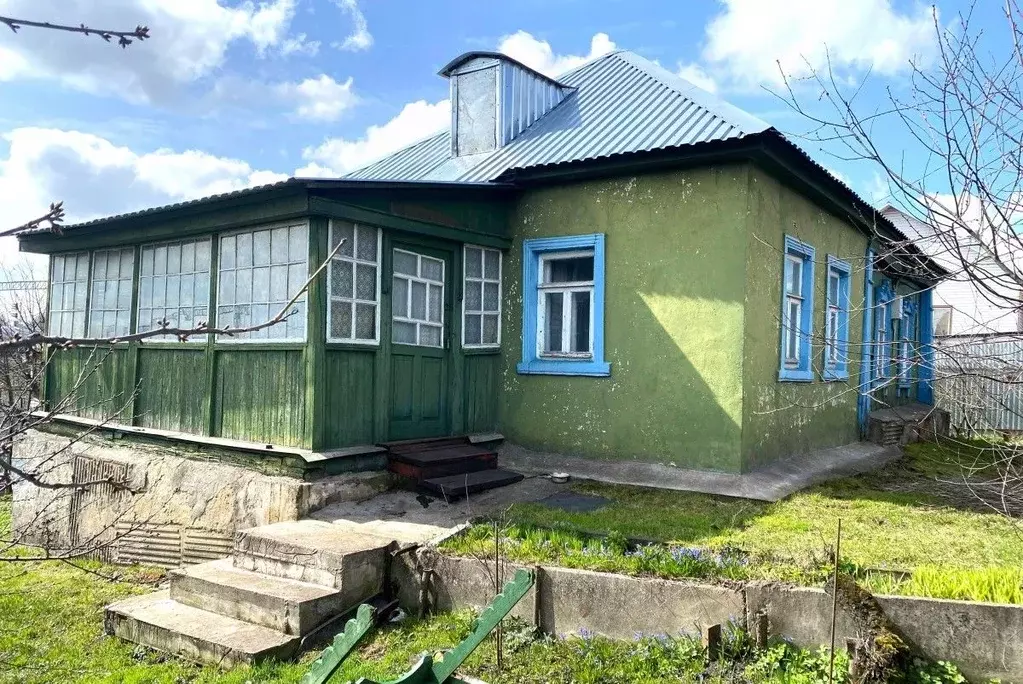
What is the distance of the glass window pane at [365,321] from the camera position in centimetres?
735

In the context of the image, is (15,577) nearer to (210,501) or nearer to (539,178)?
(210,501)

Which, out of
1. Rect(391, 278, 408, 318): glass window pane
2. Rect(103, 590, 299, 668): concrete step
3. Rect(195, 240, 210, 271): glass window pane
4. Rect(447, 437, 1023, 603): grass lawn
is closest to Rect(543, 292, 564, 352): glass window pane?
Rect(391, 278, 408, 318): glass window pane

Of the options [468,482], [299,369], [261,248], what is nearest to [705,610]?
[468,482]

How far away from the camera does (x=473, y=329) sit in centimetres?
A: 873

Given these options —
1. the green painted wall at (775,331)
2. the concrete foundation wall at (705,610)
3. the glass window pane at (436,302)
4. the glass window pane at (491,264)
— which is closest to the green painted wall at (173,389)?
the glass window pane at (436,302)

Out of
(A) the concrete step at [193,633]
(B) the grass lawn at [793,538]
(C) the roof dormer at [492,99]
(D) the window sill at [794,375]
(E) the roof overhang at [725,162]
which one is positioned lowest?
(A) the concrete step at [193,633]

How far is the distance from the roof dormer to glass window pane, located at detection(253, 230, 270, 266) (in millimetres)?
3953

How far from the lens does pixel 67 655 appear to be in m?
5.23

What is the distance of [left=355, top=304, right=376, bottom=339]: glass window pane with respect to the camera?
735cm

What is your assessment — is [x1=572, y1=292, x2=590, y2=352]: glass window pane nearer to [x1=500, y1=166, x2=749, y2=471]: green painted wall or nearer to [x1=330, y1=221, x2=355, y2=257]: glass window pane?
[x1=500, y1=166, x2=749, y2=471]: green painted wall

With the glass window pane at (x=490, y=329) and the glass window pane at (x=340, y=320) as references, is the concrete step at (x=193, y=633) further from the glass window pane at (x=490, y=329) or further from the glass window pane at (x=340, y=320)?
the glass window pane at (x=490, y=329)

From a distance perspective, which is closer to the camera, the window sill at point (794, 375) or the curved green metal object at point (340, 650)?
the curved green metal object at point (340, 650)

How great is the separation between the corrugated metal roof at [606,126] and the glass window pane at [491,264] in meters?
0.91

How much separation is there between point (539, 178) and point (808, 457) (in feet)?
15.5
